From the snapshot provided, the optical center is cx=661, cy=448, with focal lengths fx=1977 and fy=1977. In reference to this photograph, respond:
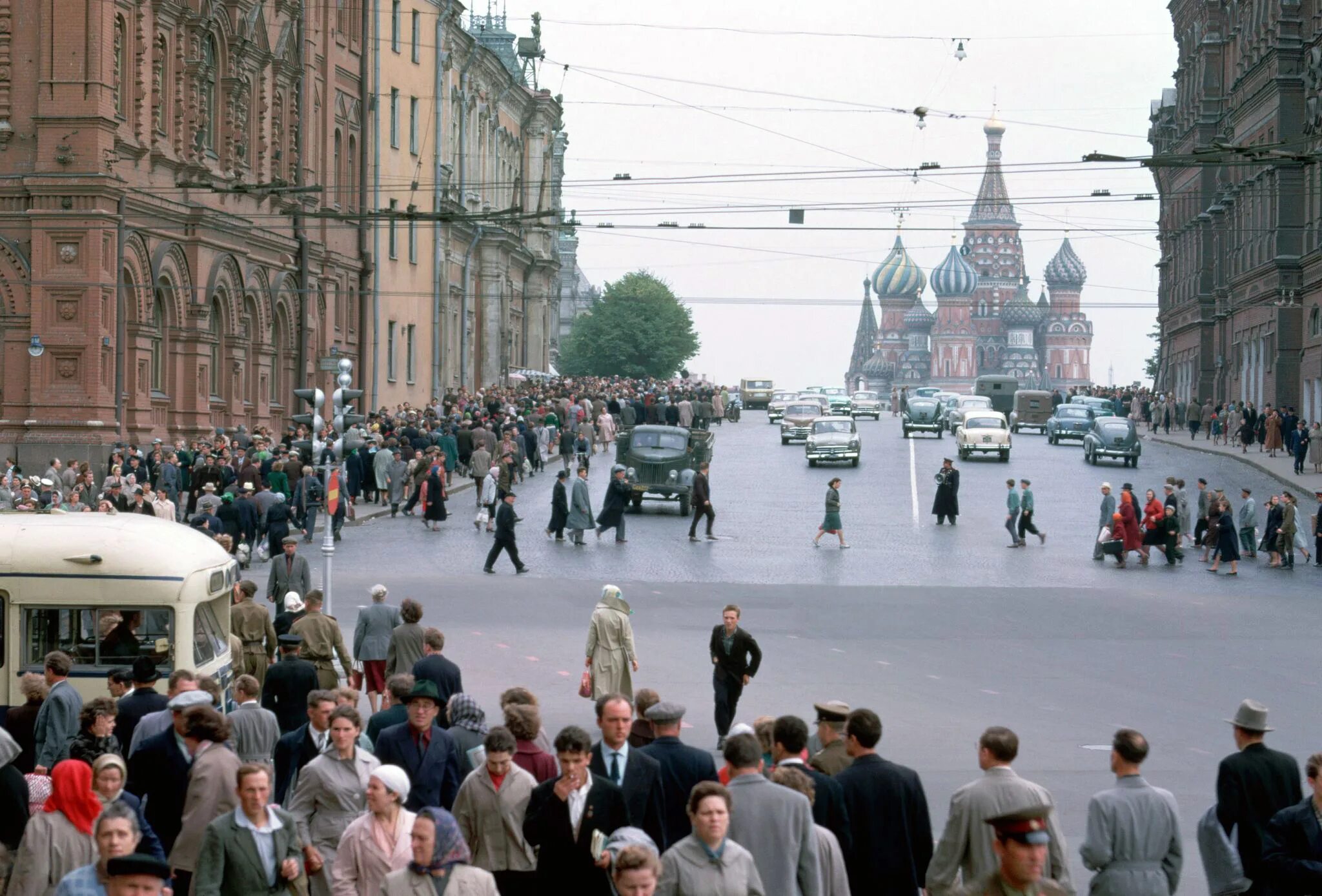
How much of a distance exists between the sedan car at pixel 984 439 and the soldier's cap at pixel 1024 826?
172 ft

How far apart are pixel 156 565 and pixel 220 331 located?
99.3 ft

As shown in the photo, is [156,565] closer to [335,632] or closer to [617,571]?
[335,632]

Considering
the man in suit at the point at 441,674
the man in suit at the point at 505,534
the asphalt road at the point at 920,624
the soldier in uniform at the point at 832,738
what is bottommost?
the asphalt road at the point at 920,624

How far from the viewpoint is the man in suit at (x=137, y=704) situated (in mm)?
12250

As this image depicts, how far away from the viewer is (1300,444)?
166ft

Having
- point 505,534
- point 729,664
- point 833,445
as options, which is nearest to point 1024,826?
point 729,664

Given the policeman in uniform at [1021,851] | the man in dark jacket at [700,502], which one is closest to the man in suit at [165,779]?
the policeman in uniform at [1021,851]

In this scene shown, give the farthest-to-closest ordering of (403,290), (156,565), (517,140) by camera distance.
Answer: (517,140) < (403,290) < (156,565)

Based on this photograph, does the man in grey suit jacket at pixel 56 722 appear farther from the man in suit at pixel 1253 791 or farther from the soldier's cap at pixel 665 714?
the man in suit at pixel 1253 791

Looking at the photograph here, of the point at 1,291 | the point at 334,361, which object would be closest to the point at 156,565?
the point at 1,291

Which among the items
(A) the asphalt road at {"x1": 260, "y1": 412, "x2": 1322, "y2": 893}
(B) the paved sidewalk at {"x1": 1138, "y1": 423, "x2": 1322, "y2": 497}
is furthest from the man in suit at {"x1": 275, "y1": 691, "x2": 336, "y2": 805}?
(B) the paved sidewalk at {"x1": 1138, "y1": 423, "x2": 1322, "y2": 497}

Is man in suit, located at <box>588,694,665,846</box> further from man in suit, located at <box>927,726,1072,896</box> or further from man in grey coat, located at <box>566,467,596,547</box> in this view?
man in grey coat, located at <box>566,467,596,547</box>

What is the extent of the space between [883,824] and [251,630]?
31.4 ft

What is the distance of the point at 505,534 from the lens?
31.2m
